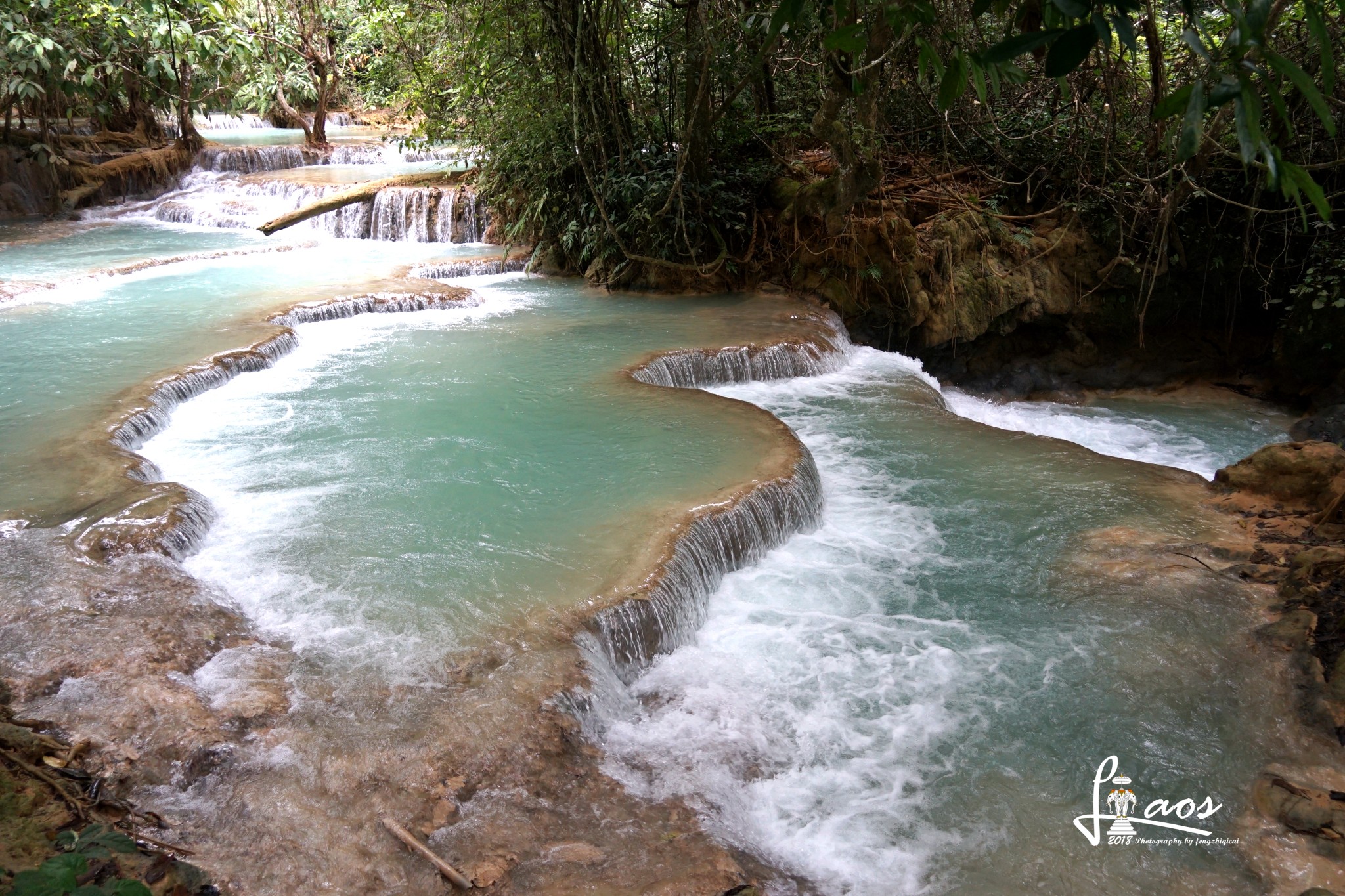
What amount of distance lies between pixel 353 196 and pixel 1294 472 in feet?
36.9

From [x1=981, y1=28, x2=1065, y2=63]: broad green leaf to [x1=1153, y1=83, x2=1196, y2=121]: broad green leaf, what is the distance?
0.20 m

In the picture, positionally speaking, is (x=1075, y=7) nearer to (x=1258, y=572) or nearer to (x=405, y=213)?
(x=1258, y=572)

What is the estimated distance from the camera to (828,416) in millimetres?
7414

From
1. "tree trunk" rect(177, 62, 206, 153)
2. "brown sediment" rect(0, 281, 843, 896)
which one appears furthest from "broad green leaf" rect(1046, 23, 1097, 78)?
"tree trunk" rect(177, 62, 206, 153)

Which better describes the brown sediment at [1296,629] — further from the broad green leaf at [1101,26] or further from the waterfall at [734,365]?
the waterfall at [734,365]

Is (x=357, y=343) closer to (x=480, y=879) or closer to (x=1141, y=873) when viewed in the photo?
(x=480, y=879)

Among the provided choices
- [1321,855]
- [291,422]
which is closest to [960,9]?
[291,422]

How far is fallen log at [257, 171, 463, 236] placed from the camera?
1105cm

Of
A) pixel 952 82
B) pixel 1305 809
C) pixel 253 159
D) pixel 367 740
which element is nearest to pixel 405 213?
pixel 253 159

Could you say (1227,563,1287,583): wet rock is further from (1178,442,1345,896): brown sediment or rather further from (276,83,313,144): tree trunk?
(276,83,313,144): tree trunk

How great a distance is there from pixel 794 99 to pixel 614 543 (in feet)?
25.6

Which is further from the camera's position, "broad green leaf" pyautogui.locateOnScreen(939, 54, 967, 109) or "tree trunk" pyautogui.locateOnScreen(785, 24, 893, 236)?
"tree trunk" pyautogui.locateOnScreen(785, 24, 893, 236)

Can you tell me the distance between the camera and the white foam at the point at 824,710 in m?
3.50

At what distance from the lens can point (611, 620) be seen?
4203 millimetres
